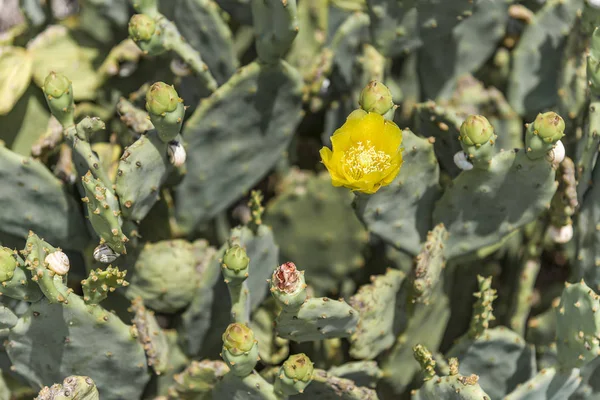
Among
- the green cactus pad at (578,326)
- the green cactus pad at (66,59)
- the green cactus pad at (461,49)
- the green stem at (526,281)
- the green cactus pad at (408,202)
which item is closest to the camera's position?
the green cactus pad at (578,326)

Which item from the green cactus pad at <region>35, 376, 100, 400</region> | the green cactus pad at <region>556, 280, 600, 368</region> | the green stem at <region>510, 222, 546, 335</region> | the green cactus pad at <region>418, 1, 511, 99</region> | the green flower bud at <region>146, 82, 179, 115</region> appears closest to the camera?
the green cactus pad at <region>35, 376, 100, 400</region>

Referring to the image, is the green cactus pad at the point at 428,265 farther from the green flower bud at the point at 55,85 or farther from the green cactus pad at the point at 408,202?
the green flower bud at the point at 55,85

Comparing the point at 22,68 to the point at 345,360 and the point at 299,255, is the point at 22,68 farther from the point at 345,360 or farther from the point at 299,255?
the point at 345,360

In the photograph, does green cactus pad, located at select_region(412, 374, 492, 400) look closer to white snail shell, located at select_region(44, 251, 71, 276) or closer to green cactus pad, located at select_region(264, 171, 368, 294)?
green cactus pad, located at select_region(264, 171, 368, 294)

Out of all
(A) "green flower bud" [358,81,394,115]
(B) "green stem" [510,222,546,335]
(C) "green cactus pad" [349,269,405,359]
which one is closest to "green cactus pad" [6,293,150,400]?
(C) "green cactus pad" [349,269,405,359]

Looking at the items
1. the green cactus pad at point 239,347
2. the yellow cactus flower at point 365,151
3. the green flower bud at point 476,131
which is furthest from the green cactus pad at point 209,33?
the green cactus pad at point 239,347

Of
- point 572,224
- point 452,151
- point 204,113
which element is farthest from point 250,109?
point 572,224

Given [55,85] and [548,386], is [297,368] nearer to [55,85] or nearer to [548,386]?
[548,386]
